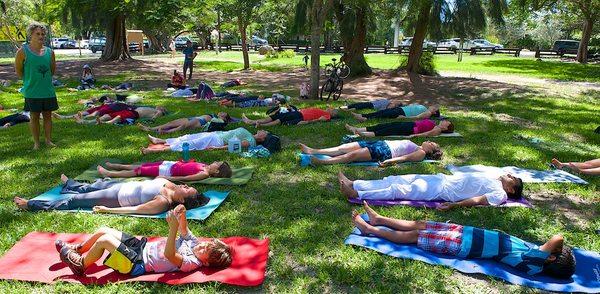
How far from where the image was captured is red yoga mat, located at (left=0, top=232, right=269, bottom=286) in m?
3.37

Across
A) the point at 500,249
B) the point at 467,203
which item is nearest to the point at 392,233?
the point at 500,249

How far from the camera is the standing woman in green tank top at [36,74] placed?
634 cm

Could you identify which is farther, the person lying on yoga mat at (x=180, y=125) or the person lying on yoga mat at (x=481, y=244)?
the person lying on yoga mat at (x=180, y=125)

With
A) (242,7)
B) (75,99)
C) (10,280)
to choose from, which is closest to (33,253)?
(10,280)

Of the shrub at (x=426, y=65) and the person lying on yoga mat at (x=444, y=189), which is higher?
the shrub at (x=426, y=65)

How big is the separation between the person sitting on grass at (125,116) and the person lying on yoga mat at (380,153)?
4.16m

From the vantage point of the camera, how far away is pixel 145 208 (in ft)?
14.4

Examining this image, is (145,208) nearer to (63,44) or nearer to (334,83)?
(334,83)

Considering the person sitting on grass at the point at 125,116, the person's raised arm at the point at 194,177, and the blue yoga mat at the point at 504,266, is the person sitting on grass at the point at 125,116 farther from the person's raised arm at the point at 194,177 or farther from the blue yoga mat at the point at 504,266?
the blue yoga mat at the point at 504,266

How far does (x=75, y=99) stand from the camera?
1214 cm

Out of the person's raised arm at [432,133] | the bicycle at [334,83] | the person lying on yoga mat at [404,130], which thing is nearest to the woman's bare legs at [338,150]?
the person lying on yoga mat at [404,130]

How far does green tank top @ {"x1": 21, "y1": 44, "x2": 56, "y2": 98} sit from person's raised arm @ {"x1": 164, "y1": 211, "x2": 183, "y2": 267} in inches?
171

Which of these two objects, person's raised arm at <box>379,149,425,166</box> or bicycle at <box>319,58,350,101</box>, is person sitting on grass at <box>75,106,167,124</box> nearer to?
bicycle at <box>319,58,350,101</box>

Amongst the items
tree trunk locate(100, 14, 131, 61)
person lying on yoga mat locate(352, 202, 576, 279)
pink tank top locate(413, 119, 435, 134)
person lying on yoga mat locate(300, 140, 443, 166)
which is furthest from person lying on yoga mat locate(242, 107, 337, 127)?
tree trunk locate(100, 14, 131, 61)
